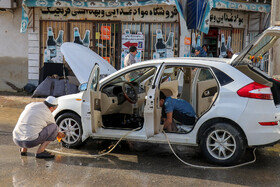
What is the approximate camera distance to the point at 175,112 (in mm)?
6547

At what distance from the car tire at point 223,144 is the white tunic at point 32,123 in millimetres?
2478

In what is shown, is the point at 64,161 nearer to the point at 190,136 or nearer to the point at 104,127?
the point at 104,127

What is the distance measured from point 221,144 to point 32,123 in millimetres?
2868

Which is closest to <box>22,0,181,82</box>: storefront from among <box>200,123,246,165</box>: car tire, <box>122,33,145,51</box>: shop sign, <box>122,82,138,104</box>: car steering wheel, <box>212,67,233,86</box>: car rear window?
<box>122,33,145,51</box>: shop sign

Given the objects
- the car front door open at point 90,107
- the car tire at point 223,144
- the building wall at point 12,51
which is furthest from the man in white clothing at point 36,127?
the building wall at point 12,51

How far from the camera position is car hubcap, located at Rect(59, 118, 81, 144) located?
6.63 meters

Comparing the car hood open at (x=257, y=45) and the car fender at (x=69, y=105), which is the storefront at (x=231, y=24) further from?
the car fender at (x=69, y=105)

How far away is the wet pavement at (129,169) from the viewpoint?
511 centimetres

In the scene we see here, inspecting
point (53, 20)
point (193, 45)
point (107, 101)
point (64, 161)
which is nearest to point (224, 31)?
point (193, 45)

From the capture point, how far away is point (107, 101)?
6789mm

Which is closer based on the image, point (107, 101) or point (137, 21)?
point (107, 101)

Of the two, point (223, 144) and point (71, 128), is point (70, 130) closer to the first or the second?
point (71, 128)

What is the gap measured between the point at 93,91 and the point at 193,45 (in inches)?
343

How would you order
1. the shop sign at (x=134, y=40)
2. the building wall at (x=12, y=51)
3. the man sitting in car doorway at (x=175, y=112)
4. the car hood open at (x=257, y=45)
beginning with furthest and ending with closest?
the building wall at (x=12, y=51)
the shop sign at (x=134, y=40)
the man sitting in car doorway at (x=175, y=112)
the car hood open at (x=257, y=45)
